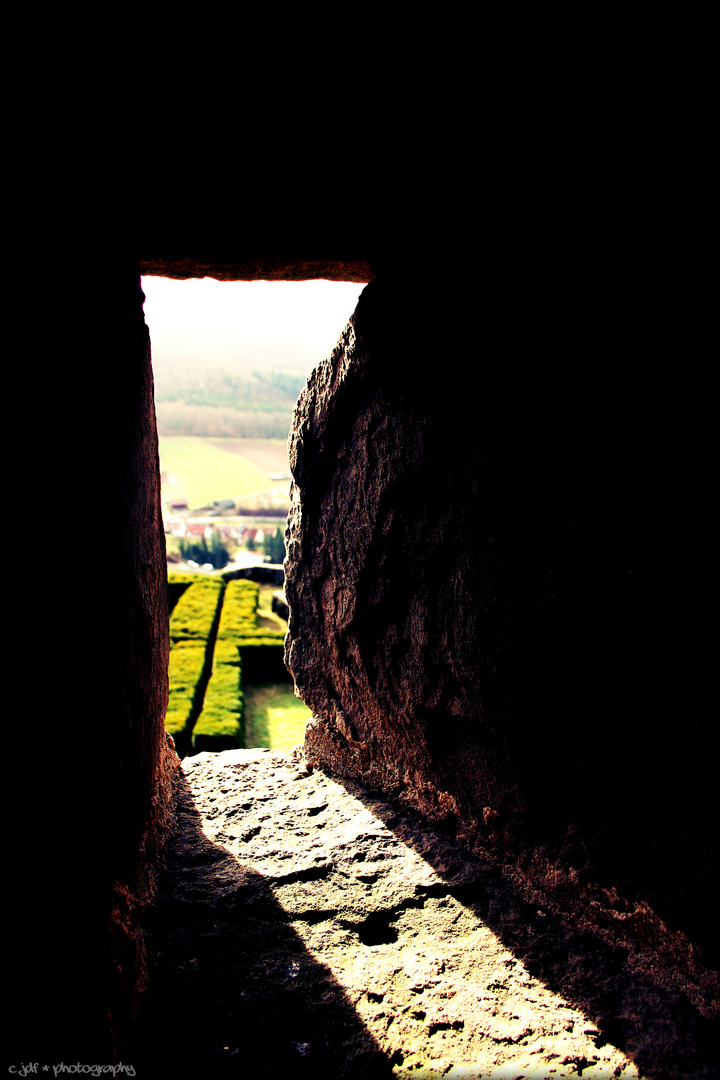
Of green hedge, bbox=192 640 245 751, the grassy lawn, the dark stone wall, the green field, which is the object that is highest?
the green field

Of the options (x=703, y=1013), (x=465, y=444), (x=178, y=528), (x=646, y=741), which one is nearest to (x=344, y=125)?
(x=465, y=444)

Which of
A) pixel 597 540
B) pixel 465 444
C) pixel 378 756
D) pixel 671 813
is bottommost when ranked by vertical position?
pixel 378 756

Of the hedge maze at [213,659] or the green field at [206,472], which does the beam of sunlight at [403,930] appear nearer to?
the hedge maze at [213,659]

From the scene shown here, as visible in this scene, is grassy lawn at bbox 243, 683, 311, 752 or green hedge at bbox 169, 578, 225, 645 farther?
green hedge at bbox 169, 578, 225, 645

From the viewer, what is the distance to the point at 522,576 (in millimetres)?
1975

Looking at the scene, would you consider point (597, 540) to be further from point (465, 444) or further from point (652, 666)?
point (465, 444)

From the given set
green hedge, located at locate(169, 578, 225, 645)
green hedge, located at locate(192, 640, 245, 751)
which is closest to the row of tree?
green hedge, located at locate(169, 578, 225, 645)

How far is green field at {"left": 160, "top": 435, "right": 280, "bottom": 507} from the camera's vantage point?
133 ft

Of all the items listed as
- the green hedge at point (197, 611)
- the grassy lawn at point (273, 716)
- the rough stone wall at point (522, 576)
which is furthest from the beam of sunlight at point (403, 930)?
the green hedge at point (197, 611)

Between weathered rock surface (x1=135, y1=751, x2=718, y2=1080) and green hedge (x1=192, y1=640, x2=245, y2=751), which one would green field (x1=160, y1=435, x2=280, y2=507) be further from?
weathered rock surface (x1=135, y1=751, x2=718, y2=1080)

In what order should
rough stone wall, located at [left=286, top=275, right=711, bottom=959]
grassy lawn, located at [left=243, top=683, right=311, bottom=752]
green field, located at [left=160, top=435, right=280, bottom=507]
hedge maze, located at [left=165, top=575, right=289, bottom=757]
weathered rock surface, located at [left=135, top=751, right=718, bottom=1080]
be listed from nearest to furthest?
weathered rock surface, located at [left=135, top=751, right=718, bottom=1080], rough stone wall, located at [left=286, top=275, right=711, bottom=959], hedge maze, located at [left=165, top=575, right=289, bottom=757], grassy lawn, located at [left=243, top=683, right=311, bottom=752], green field, located at [left=160, top=435, right=280, bottom=507]

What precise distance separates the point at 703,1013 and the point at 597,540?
130 cm

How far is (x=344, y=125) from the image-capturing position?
169cm

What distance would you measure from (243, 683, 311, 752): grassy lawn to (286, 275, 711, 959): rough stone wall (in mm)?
3527
